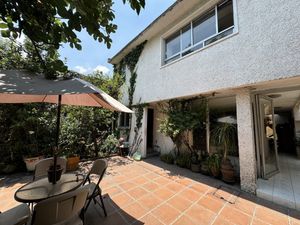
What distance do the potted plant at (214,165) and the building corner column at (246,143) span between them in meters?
0.93

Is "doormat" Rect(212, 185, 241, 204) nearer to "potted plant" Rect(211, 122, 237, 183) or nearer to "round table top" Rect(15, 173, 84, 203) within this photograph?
"potted plant" Rect(211, 122, 237, 183)

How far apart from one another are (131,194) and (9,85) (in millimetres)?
3878

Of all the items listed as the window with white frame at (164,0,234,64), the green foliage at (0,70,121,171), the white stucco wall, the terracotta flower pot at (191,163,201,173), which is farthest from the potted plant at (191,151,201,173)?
the green foliage at (0,70,121,171)

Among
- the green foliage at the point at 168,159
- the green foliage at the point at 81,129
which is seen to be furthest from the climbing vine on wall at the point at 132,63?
the green foliage at the point at 168,159

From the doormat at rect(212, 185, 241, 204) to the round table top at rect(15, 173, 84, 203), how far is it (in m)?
3.83

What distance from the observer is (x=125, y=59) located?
11.0 m

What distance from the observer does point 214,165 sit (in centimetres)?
546

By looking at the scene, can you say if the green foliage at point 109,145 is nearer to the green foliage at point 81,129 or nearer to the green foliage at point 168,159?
the green foliage at point 81,129

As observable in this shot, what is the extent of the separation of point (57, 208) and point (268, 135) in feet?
25.9

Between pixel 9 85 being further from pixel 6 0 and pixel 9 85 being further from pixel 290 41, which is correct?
pixel 290 41

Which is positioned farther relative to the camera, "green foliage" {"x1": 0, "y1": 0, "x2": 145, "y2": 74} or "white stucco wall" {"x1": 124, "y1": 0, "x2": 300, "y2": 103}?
"white stucco wall" {"x1": 124, "y1": 0, "x2": 300, "y2": 103}

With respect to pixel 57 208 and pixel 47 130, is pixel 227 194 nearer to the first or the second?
pixel 57 208

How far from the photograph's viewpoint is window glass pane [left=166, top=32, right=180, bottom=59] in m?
7.16

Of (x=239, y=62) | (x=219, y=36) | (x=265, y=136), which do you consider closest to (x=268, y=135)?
(x=265, y=136)
